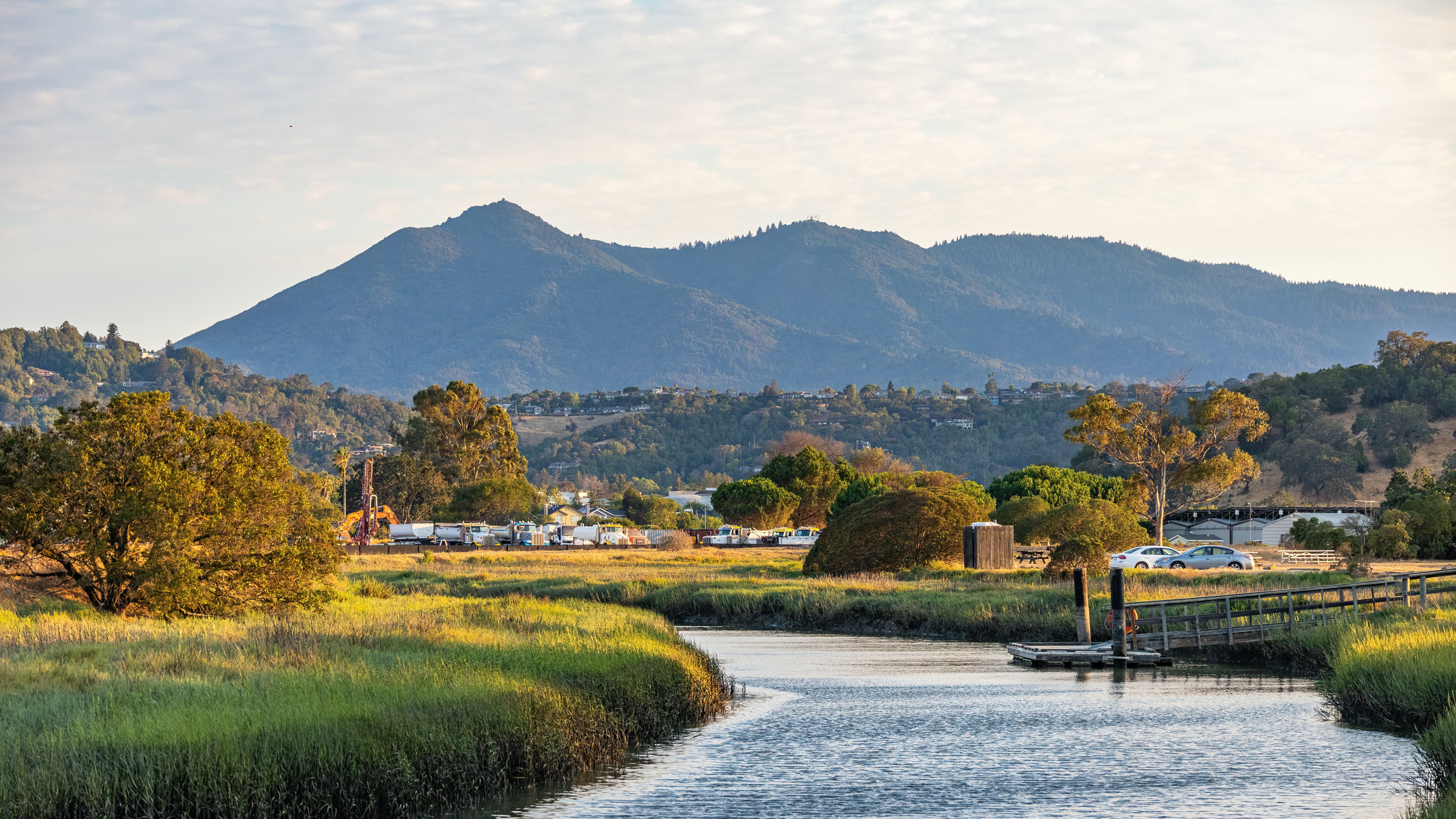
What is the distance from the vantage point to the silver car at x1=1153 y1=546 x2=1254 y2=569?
207ft

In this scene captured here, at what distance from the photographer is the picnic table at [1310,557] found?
220 feet

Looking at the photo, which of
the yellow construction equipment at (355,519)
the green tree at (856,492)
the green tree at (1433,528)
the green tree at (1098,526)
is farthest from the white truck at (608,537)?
the green tree at (1433,528)

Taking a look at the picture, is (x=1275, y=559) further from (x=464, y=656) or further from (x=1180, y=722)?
(x=464, y=656)

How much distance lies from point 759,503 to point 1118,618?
309 ft

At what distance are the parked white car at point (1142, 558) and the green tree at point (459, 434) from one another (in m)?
85.0

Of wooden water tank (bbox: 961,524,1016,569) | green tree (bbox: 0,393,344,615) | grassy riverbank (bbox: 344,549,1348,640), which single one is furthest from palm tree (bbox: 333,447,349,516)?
green tree (bbox: 0,393,344,615)

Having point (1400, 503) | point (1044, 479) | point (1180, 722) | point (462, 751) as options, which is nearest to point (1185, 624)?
point (1180, 722)

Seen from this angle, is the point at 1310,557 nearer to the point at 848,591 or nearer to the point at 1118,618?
the point at 848,591

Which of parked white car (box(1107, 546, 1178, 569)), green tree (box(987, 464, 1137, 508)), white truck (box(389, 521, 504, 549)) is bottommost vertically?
parked white car (box(1107, 546, 1178, 569))

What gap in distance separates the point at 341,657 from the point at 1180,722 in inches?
666

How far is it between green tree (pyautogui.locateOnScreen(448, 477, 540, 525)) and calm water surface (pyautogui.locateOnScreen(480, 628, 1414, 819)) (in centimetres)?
9736

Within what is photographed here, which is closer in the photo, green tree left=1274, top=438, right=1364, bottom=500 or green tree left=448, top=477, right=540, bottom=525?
green tree left=1274, top=438, right=1364, bottom=500

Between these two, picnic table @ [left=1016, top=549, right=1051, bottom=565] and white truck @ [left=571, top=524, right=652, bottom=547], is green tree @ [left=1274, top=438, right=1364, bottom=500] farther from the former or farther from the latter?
white truck @ [left=571, top=524, right=652, bottom=547]

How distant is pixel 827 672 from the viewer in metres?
38.0
